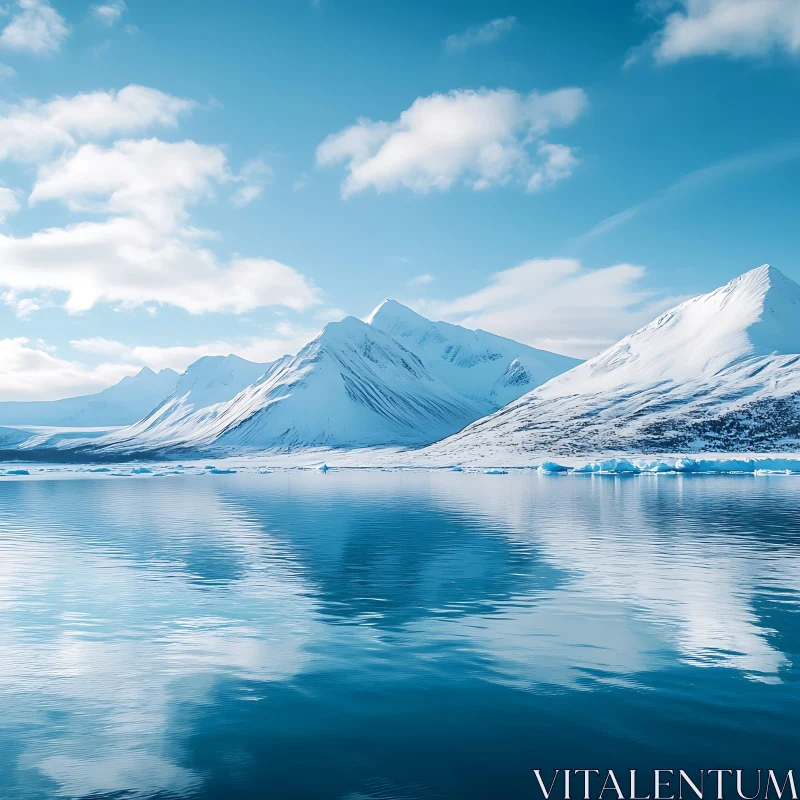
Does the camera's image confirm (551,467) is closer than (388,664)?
No

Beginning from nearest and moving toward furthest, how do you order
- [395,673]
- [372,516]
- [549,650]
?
1. [395,673]
2. [549,650]
3. [372,516]

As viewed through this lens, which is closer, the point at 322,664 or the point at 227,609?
the point at 322,664

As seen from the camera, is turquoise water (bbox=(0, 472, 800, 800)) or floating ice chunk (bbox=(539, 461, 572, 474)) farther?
floating ice chunk (bbox=(539, 461, 572, 474))

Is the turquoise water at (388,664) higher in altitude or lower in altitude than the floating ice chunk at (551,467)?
lower

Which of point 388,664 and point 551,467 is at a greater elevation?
point 551,467

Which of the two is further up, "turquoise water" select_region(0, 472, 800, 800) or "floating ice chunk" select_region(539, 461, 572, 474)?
"floating ice chunk" select_region(539, 461, 572, 474)

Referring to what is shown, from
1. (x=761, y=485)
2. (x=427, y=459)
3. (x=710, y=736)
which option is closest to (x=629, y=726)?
(x=710, y=736)

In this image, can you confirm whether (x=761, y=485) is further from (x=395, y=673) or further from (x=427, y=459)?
(x=427, y=459)

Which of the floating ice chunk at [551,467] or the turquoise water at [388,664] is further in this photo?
the floating ice chunk at [551,467]
